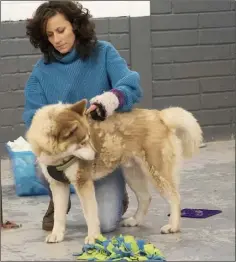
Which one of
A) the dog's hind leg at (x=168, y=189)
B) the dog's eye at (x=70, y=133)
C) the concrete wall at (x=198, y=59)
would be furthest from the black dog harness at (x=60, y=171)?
the concrete wall at (x=198, y=59)

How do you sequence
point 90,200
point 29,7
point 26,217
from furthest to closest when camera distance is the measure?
point 29,7, point 26,217, point 90,200

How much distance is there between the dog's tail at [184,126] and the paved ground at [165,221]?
0.28 metres

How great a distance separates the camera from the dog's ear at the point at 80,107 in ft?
9.44

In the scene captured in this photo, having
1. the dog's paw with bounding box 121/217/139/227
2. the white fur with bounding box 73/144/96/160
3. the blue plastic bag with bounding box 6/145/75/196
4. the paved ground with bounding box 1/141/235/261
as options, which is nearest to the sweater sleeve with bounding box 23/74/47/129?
the white fur with bounding box 73/144/96/160

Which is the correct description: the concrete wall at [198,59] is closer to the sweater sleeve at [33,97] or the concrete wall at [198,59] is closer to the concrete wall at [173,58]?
the concrete wall at [173,58]

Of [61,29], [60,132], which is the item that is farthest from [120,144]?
[61,29]

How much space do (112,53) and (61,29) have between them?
290 mm

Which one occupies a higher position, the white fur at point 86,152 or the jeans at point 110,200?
the white fur at point 86,152

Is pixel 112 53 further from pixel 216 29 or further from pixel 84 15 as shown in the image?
pixel 216 29

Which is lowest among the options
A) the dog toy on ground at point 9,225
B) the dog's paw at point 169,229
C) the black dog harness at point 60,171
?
the dog toy on ground at point 9,225

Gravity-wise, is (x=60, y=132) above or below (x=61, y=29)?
below

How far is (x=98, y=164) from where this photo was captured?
313cm

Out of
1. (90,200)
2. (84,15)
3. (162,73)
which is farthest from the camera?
(162,73)

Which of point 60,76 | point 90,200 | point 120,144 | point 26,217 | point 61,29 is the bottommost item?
point 26,217
